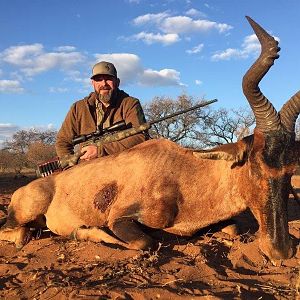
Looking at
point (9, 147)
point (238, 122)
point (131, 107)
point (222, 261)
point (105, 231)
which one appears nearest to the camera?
point (222, 261)

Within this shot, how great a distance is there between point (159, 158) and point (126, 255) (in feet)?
5.96

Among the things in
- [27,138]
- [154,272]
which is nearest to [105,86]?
[154,272]

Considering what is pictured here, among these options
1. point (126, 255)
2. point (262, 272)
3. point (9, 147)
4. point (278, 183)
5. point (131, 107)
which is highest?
point (9, 147)

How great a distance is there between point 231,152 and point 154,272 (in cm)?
178

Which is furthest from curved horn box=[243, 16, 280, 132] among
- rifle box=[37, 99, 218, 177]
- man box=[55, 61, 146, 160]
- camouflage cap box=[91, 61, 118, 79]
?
camouflage cap box=[91, 61, 118, 79]

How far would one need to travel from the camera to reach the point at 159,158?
5676mm

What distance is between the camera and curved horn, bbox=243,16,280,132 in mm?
4531

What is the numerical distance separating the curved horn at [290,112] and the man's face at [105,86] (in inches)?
136

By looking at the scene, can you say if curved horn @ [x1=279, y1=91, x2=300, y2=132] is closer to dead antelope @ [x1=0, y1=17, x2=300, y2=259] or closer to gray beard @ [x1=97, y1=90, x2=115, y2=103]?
dead antelope @ [x1=0, y1=17, x2=300, y2=259]

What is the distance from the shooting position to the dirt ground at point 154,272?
10.3ft

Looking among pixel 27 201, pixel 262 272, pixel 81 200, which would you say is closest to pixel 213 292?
pixel 262 272

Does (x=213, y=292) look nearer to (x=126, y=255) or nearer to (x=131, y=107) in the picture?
(x=126, y=255)

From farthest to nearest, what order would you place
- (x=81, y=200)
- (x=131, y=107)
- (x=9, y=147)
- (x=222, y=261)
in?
1. (x=9, y=147)
2. (x=131, y=107)
3. (x=81, y=200)
4. (x=222, y=261)

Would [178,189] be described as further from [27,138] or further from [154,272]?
[27,138]
